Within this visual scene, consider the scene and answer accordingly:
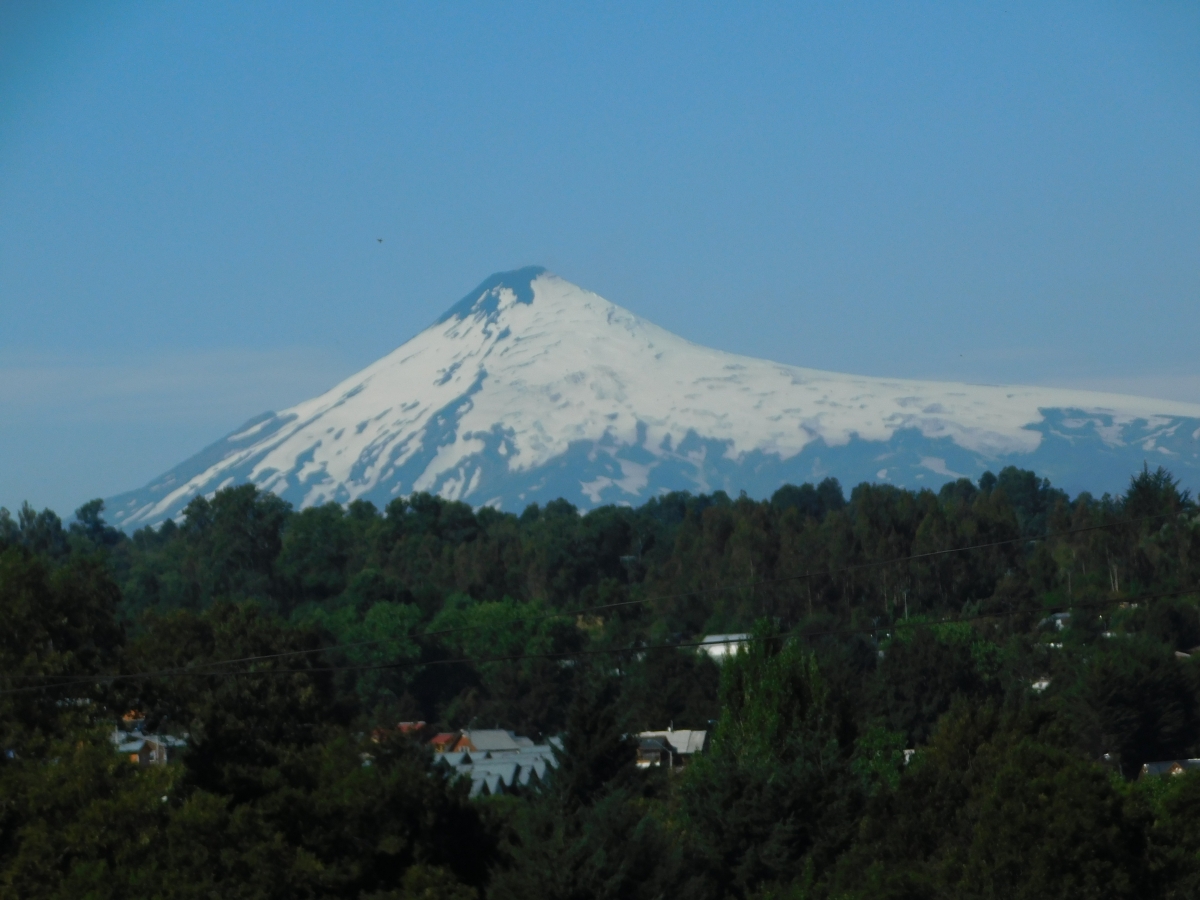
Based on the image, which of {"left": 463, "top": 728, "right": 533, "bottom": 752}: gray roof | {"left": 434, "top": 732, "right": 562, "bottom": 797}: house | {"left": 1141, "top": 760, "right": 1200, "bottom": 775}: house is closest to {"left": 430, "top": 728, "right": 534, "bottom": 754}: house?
{"left": 463, "top": 728, "right": 533, "bottom": 752}: gray roof

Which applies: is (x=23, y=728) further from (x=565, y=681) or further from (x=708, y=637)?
(x=708, y=637)

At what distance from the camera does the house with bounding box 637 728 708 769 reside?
6384 cm

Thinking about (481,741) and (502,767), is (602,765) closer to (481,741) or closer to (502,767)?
(502,767)

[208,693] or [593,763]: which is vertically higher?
[208,693]

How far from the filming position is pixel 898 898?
25859mm

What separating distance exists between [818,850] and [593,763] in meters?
8.56

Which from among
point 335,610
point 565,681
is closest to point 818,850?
point 565,681

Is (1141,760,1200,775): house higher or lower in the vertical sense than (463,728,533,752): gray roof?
lower

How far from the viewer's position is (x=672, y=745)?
67.6 metres

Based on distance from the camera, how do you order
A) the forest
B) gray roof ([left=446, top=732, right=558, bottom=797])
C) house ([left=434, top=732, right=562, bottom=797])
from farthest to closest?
gray roof ([left=446, top=732, right=558, bottom=797])
house ([left=434, top=732, right=562, bottom=797])
the forest

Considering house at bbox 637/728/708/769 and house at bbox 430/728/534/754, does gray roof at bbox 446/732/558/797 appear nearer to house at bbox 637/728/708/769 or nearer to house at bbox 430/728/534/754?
house at bbox 430/728/534/754

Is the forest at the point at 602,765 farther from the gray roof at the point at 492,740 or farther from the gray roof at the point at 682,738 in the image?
the gray roof at the point at 492,740

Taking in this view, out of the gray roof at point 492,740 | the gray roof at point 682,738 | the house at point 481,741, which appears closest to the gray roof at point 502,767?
the house at point 481,741

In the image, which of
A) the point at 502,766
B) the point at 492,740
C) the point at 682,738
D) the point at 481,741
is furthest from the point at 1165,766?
the point at 481,741
